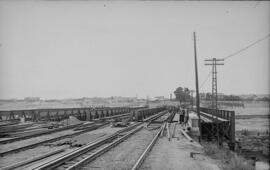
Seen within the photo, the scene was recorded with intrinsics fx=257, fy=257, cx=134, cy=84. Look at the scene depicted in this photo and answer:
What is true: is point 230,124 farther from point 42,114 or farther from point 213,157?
point 42,114

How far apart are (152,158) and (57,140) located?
724cm

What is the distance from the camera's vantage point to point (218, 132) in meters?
19.1

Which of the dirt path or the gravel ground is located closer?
the gravel ground

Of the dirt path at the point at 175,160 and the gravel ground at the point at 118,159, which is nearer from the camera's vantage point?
the gravel ground at the point at 118,159

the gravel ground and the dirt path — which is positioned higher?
the gravel ground

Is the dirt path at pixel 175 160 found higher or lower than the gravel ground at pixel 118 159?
Answer: lower

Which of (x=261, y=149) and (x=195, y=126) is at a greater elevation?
(x=195, y=126)

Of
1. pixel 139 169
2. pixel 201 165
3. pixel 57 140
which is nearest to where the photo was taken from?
pixel 139 169

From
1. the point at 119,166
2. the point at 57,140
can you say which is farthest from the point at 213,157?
the point at 57,140

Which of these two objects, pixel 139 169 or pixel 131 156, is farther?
pixel 131 156

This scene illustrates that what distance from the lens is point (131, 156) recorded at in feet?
A: 35.6

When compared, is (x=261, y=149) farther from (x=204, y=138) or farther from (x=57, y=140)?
(x=57, y=140)

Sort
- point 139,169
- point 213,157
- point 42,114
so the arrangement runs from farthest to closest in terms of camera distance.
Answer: point 42,114 < point 213,157 < point 139,169

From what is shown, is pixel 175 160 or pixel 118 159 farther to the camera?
pixel 175 160
